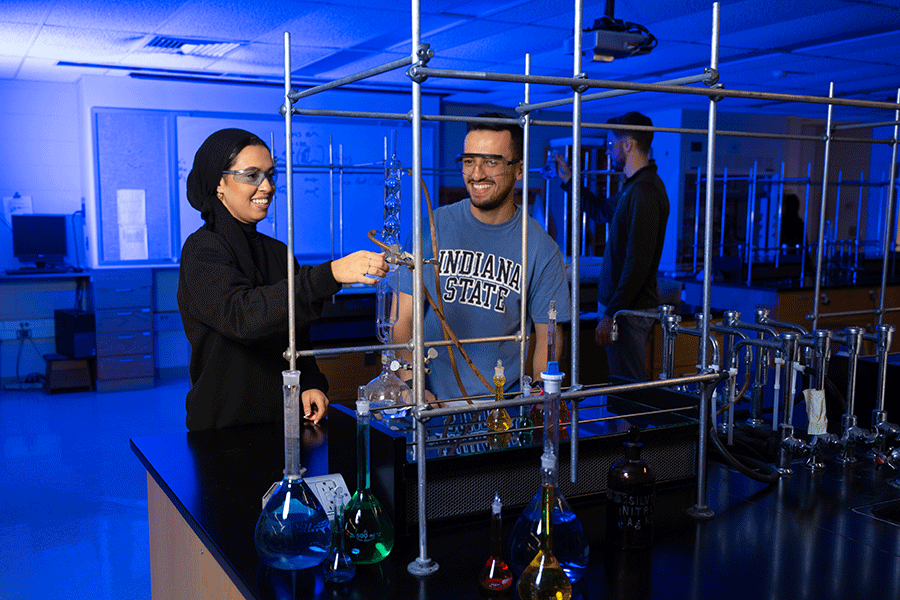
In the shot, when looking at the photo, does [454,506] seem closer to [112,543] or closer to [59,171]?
[112,543]

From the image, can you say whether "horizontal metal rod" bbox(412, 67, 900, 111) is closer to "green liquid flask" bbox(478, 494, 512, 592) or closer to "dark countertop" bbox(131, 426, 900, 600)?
"green liquid flask" bbox(478, 494, 512, 592)

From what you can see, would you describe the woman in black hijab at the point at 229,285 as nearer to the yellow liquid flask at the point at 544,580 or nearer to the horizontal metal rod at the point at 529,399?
the horizontal metal rod at the point at 529,399

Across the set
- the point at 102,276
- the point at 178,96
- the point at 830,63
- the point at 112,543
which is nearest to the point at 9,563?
the point at 112,543

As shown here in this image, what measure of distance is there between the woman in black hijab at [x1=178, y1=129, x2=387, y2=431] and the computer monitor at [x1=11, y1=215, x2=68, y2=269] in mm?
4855

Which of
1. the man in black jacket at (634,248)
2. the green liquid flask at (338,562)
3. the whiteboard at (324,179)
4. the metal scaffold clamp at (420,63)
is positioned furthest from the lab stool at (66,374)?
the metal scaffold clamp at (420,63)

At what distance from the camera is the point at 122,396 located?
575cm

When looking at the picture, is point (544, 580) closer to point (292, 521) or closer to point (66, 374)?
point (292, 521)

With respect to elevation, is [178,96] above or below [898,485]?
above

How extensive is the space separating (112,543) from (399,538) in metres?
2.38

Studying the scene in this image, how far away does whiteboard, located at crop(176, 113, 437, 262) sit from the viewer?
637 centimetres

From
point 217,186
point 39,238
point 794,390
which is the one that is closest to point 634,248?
point 794,390

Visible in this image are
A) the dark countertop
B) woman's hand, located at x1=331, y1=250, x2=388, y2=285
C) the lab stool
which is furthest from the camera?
the lab stool

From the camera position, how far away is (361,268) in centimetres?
135

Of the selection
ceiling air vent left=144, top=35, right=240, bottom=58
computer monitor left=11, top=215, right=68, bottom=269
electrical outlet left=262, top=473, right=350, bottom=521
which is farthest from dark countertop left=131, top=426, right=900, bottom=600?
computer monitor left=11, top=215, right=68, bottom=269
